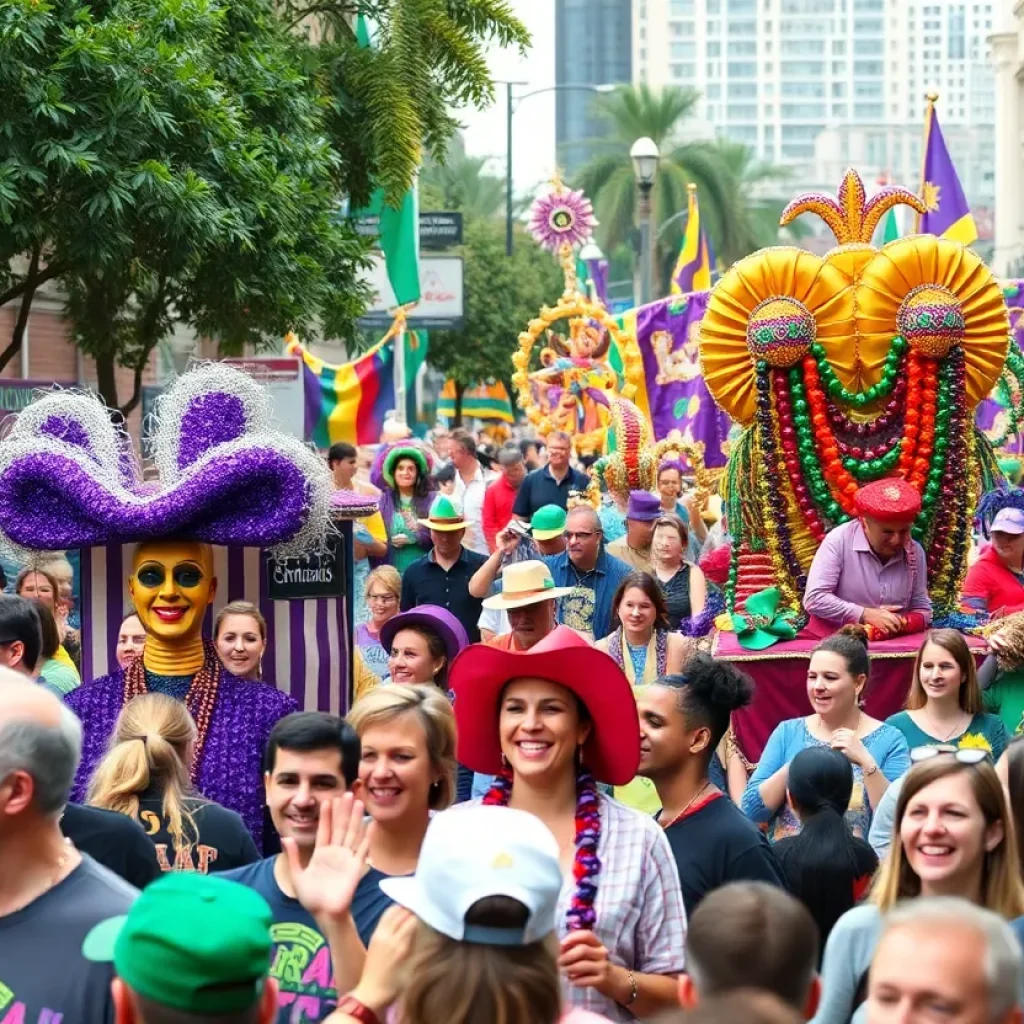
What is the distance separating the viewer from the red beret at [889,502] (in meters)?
9.98

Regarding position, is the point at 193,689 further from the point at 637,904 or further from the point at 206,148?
the point at 206,148

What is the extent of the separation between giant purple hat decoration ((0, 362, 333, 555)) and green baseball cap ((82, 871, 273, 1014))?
405 centimetres

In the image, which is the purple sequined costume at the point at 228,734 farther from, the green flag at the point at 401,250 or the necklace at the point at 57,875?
the green flag at the point at 401,250

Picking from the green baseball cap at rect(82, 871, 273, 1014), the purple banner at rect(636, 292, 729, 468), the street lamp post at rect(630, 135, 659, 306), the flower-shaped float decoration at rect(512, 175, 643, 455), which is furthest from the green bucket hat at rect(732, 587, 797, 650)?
the street lamp post at rect(630, 135, 659, 306)

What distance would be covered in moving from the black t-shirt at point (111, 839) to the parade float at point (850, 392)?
6.11 metres

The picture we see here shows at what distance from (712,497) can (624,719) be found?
12.1 m

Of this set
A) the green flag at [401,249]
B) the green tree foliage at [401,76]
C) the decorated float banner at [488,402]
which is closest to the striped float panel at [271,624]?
the green tree foliage at [401,76]

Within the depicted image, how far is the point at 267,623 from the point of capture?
26.7ft

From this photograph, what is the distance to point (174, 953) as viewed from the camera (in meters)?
3.22

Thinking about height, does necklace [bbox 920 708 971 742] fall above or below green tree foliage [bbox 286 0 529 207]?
below

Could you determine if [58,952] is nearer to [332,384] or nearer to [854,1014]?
[854,1014]

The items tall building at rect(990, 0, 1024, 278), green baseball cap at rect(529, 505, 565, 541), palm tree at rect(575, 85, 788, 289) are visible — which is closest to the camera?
green baseball cap at rect(529, 505, 565, 541)

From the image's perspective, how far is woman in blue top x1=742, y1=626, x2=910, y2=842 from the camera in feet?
22.8

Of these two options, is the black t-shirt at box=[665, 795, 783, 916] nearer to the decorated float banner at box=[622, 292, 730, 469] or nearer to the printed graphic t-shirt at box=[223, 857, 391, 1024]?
the printed graphic t-shirt at box=[223, 857, 391, 1024]
